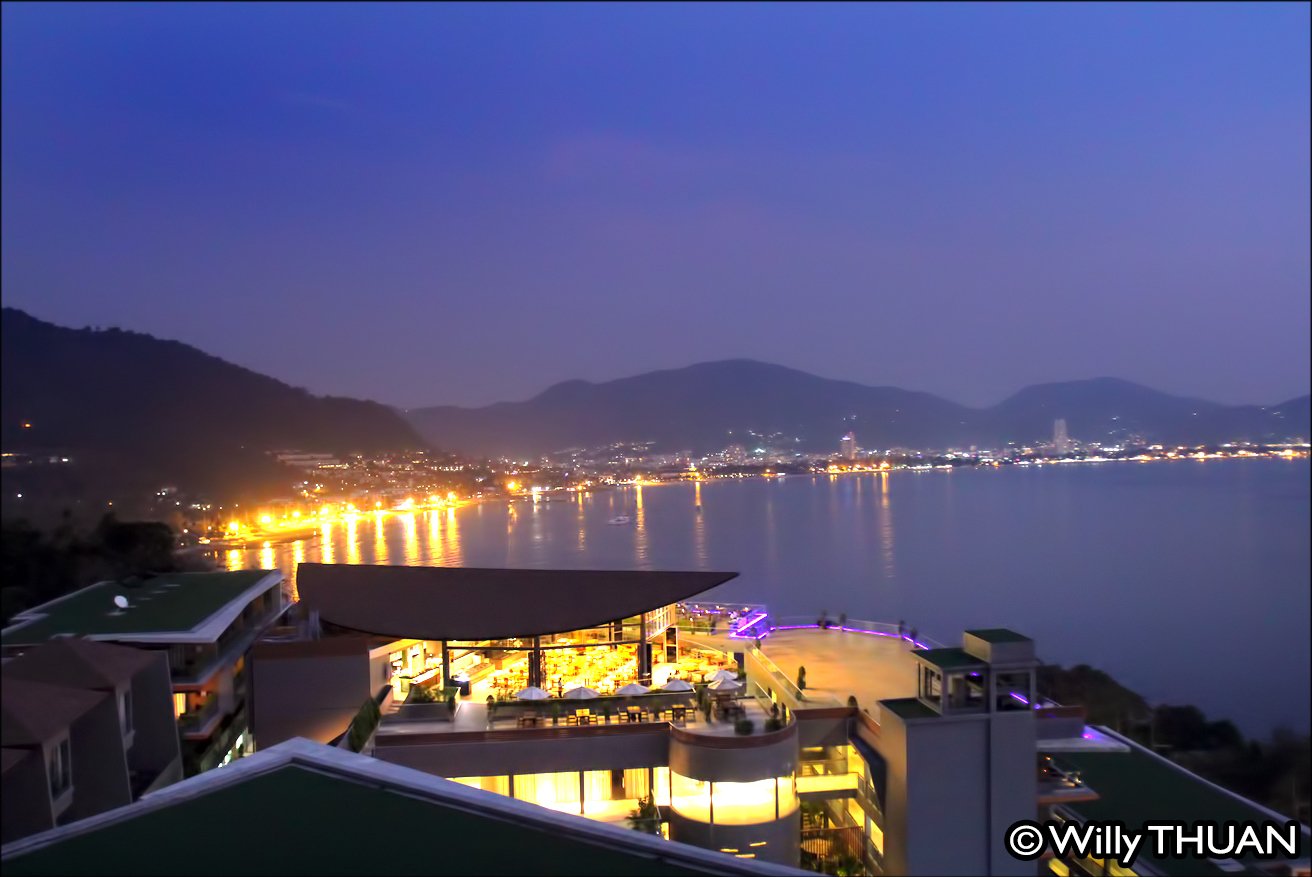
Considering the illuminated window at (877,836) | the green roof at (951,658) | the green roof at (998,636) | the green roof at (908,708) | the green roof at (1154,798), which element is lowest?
the green roof at (1154,798)

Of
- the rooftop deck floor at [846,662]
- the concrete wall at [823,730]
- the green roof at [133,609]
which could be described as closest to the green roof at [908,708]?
the rooftop deck floor at [846,662]

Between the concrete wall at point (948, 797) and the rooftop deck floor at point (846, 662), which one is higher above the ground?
the rooftop deck floor at point (846, 662)

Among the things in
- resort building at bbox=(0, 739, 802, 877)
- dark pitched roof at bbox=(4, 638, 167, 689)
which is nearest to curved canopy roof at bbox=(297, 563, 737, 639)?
dark pitched roof at bbox=(4, 638, 167, 689)

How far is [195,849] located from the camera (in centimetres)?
221

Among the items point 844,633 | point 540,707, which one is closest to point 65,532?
point 540,707

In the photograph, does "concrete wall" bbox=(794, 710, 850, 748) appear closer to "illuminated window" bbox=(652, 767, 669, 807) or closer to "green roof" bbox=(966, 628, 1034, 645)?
"illuminated window" bbox=(652, 767, 669, 807)

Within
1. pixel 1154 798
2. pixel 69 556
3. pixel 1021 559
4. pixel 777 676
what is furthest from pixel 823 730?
pixel 1021 559

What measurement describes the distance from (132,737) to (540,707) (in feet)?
9.22

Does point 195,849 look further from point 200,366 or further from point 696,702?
point 200,366

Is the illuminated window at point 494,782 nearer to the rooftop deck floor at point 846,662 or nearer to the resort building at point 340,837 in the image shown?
the rooftop deck floor at point 846,662

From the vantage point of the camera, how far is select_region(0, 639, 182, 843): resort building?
3.23m

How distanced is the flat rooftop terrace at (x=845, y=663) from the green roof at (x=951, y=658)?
63 cm

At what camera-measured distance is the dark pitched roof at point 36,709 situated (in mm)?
2693

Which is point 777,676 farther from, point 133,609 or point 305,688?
point 133,609
